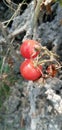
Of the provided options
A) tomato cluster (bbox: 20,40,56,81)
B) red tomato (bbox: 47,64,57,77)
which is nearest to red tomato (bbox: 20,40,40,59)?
tomato cluster (bbox: 20,40,56,81)

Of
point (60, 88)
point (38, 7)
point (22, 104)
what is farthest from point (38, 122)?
point (38, 7)

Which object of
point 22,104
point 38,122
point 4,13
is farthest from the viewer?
point 4,13

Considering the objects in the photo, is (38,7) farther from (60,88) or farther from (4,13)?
(4,13)

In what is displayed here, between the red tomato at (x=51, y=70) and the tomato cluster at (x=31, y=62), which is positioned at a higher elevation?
the tomato cluster at (x=31, y=62)

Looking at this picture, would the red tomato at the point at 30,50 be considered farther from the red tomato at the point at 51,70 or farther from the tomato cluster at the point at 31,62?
the red tomato at the point at 51,70

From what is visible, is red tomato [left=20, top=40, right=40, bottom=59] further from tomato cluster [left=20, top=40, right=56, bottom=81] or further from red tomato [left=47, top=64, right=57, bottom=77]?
red tomato [left=47, top=64, right=57, bottom=77]

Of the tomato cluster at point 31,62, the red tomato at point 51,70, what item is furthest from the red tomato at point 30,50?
the red tomato at point 51,70

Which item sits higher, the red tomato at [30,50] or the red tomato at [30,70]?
the red tomato at [30,50]

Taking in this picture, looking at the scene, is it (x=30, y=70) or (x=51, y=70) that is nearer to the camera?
(x=30, y=70)

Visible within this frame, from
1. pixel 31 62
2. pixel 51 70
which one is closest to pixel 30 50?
pixel 31 62

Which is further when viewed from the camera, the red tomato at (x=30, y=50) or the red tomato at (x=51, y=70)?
the red tomato at (x=51, y=70)

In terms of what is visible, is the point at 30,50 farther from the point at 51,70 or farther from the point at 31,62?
the point at 51,70
